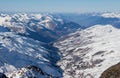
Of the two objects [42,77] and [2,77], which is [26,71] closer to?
[42,77]

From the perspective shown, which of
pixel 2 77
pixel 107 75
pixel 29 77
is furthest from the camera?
pixel 29 77

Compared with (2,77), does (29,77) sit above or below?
below

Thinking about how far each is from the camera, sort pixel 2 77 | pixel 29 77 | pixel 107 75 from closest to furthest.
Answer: pixel 2 77 → pixel 107 75 → pixel 29 77

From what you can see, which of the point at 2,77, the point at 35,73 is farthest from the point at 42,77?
the point at 2,77

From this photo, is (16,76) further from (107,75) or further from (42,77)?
(107,75)

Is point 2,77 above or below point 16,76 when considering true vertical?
above

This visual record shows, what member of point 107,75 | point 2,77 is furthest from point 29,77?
point 107,75

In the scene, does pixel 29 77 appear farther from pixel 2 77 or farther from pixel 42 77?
pixel 2 77

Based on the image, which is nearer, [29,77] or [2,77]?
[2,77]

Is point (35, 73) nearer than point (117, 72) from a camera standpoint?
No
